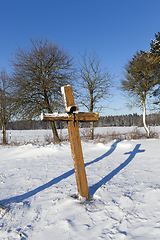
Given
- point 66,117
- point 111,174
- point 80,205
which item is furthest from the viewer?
point 111,174

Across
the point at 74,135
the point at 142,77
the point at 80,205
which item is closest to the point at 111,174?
the point at 80,205

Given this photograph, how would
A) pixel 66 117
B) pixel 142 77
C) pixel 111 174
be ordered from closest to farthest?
pixel 66 117, pixel 111 174, pixel 142 77

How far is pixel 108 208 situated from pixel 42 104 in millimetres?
9900

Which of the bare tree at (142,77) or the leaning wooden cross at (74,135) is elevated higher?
the bare tree at (142,77)

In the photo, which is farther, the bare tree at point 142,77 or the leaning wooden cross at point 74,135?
the bare tree at point 142,77

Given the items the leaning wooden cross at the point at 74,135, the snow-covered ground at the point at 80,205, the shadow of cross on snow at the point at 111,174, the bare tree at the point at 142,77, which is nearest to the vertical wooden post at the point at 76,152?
the leaning wooden cross at the point at 74,135

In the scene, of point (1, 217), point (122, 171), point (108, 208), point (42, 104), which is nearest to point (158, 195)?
point (108, 208)

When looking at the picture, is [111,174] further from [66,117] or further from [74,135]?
[66,117]

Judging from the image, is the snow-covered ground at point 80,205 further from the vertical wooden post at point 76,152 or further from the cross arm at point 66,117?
the cross arm at point 66,117

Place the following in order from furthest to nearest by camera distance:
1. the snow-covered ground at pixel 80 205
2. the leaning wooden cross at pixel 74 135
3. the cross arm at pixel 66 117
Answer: the leaning wooden cross at pixel 74 135
the cross arm at pixel 66 117
the snow-covered ground at pixel 80 205

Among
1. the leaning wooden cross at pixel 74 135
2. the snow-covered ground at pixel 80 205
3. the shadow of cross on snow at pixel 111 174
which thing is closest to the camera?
the snow-covered ground at pixel 80 205

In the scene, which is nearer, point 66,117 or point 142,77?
point 66,117

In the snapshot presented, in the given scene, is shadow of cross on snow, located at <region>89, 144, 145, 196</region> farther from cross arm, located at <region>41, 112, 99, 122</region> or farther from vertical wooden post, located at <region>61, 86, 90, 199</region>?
cross arm, located at <region>41, 112, 99, 122</region>

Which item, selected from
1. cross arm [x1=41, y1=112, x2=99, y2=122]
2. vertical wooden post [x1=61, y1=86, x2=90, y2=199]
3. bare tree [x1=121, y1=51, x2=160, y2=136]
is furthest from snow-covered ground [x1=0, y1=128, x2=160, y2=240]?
bare tree [x1=121, y1=51, x2=160, y2=136]
